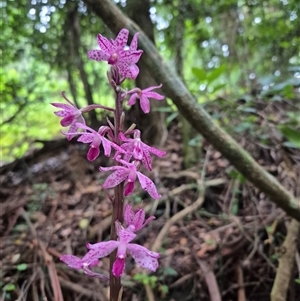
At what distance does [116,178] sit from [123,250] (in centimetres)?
18

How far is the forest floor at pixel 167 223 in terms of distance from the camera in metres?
2.02

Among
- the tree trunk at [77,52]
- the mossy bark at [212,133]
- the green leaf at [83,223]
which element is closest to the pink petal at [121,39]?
the mossy bark at [212,133]

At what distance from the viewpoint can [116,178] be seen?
98cm

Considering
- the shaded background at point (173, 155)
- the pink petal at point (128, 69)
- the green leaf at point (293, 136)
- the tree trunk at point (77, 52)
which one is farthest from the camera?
the tree trunk at point (77, 52)

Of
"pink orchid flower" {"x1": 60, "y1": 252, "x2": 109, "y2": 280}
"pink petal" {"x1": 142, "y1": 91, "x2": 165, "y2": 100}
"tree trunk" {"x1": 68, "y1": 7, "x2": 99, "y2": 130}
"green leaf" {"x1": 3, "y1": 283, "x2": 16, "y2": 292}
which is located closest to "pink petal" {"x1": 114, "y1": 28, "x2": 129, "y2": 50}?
"pink petal" {"x1": 142, "y1": 91, "x2": 165, "y2": 100}

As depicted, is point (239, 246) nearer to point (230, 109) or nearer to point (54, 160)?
point (230, 109)

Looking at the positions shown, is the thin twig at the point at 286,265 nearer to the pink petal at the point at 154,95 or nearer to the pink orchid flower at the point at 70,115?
the pink petal at the point at 154,95

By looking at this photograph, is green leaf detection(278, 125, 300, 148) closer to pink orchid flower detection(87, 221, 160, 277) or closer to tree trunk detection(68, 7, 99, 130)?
pink orchid flower detection(87, 221, 160, 277)

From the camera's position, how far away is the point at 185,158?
124 inches

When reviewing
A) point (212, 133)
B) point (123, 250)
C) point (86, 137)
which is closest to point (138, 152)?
point (86, 137)

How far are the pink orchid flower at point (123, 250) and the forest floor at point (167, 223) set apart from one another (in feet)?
1.81

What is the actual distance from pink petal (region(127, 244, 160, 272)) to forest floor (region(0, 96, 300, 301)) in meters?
0.55

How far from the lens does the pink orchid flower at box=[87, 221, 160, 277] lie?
924mm

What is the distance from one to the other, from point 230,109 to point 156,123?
31.9 inches
